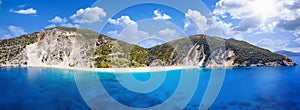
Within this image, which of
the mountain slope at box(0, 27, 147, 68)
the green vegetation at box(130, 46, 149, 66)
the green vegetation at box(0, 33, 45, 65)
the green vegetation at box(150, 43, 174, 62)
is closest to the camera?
the mountain slope at box(0, 27, 147, 68)

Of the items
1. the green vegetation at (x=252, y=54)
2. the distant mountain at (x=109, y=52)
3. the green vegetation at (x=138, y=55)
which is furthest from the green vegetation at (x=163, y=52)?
the green vegetation at (x=252, y=54)

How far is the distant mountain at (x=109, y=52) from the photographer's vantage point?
8297 cm

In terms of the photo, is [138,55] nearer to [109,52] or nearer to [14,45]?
[109,52]

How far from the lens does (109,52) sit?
8250 centimetres

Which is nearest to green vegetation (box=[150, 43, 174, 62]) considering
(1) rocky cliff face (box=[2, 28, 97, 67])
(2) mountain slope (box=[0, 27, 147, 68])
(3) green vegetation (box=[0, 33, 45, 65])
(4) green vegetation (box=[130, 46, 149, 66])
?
(4) green vegetation (box=[130, 46, 149, 66])

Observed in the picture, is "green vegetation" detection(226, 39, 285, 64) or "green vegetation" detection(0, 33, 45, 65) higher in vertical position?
"green vegetation" detection(0, 33, 45, 65)

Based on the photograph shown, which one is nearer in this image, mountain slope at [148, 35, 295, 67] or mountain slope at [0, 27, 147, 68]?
mountain slope at [0, 27, 147, 68]

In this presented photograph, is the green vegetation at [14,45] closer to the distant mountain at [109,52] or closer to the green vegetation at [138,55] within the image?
the distant mountain at [109,52]

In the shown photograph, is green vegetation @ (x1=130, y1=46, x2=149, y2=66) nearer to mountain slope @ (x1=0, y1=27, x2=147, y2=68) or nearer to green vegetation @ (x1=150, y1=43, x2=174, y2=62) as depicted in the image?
mountain slope @ (x1=0, y1=27, x2=147, y2=68)

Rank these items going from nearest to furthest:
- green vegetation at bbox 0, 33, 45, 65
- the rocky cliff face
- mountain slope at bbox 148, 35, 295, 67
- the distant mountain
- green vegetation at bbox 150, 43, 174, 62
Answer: the distant mountain < the rocky cliff face < green vegetation at bbox 0, 33, 45, 65 < green vegetation at bbox 150, 43, 174, 62 < mountain slope at bbox 148, 35, 295, 67

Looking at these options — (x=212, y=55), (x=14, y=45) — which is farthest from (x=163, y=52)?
(x=14, y=45)

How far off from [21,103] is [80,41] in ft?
199

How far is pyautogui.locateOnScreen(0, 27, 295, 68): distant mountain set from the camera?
8297 centimetres

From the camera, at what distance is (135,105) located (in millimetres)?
29094
